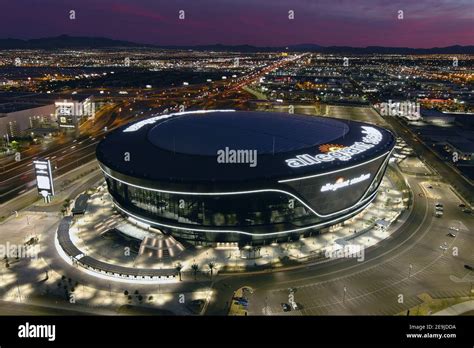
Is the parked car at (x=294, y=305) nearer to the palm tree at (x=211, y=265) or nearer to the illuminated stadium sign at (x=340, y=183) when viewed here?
the palm tree at (x=211, y=265)

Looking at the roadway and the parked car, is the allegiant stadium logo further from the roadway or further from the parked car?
the parked car

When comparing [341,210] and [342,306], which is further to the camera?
[341,210]

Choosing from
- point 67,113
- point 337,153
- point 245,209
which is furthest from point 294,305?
point 67,113

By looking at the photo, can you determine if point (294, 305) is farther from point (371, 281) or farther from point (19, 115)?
point (19, 115)

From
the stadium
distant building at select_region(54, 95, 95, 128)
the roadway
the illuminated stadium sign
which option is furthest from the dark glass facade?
distant building at select_region(54, 95, 95, 128)

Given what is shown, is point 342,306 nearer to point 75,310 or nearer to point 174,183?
point 174,183
